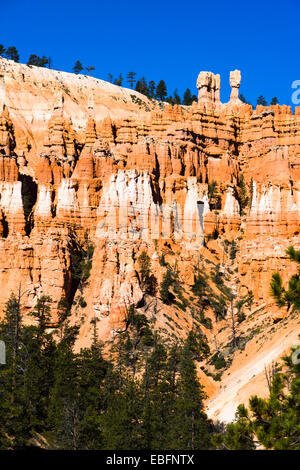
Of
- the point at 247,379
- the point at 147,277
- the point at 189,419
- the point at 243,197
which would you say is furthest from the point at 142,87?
the point at 189,419

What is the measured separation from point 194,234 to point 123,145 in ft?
58.2

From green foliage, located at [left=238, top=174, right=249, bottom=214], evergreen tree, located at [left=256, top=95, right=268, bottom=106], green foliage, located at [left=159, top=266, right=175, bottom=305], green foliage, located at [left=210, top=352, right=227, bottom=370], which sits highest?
evergreen tree, located at [left=256, top=95, right=268, bottom=106]

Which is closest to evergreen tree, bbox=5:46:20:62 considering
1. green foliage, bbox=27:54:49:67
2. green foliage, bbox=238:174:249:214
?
green foliage, bbox=27:54:49:67

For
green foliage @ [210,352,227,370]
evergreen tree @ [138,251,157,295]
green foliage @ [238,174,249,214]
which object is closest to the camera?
green foliage @ [210,352,227,370]

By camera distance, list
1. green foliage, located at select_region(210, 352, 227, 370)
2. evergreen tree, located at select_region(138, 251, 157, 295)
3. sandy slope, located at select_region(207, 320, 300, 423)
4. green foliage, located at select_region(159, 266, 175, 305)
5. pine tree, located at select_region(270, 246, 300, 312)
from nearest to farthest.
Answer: pine tree, located at select_region(270, 246, 300, 312)
sandy slope, located at select_region(207, 320, 300, 423)
green foliage, located at select_region(210, 352, 227, 370)
green foliage, located at select_region(159, 266, 175, 305)
evergreen tree, located at select_region(138, 251, 157, 295)

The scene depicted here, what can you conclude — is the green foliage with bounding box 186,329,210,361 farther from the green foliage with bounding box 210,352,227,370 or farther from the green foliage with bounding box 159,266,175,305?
the green foliage with bounding box 159,266,175,305

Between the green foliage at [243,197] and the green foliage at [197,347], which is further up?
the green foliage at [243,197]

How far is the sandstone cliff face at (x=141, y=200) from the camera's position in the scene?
70562 millimetres

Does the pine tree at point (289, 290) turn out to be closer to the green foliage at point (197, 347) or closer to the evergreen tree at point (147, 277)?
the green foliage at point (197, 347)

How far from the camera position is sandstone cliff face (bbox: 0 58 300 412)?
232ft

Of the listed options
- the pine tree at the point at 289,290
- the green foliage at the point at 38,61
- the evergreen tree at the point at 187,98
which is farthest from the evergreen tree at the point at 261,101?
the pine tree at the point at 289,290

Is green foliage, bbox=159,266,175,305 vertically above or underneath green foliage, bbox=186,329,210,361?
above
